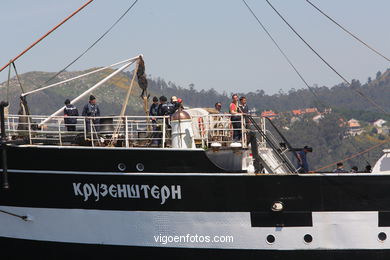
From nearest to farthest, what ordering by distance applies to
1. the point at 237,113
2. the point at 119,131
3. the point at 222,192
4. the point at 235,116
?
1. the point at 222,192
2. the point at 119,131
3. the point at 237,113
4. the point at 235,116

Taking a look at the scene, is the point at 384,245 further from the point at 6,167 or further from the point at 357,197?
the point at 6,167

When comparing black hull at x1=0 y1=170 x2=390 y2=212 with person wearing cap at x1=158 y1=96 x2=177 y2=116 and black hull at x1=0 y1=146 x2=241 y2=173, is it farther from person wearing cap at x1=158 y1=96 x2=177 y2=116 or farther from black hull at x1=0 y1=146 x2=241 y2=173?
person wearing cap at x1=158 y1=96 x2=177 y2=116

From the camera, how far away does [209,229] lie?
19109mm

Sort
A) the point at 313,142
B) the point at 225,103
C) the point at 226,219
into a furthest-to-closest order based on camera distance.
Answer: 1. the point at 225,103
2. the point at 313,142
3. the point at 226,219

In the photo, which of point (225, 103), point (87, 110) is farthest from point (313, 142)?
point (87, 110)

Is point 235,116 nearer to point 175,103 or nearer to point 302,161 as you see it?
point 175,103

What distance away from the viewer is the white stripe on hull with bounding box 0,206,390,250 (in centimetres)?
1912

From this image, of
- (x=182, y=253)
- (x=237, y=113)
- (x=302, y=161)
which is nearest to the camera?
(x=182, y=253)

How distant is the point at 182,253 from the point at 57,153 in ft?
12.9

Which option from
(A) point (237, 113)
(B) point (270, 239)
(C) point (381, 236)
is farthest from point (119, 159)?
(C) point (381, 236)

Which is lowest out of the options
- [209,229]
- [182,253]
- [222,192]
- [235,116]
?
[182,253]

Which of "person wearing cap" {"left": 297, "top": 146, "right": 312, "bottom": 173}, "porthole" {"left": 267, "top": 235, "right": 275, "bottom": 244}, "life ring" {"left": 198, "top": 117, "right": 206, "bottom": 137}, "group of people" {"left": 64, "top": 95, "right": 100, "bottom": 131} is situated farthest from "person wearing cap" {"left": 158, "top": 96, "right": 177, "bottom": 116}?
"porthole" {"left": 267, "top": 235, "right": 275, "bottom": 244}

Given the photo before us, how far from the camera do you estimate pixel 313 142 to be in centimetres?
15525

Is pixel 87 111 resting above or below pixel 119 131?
above
